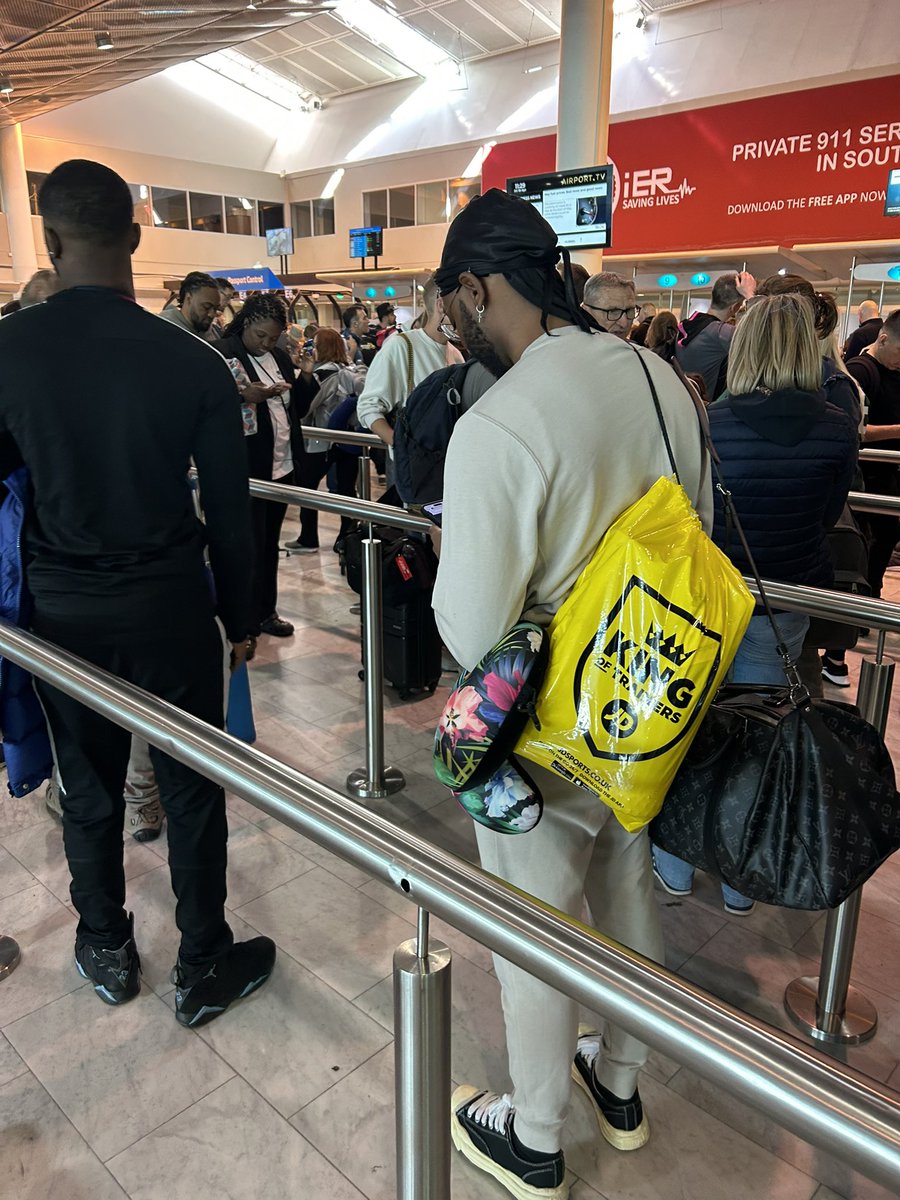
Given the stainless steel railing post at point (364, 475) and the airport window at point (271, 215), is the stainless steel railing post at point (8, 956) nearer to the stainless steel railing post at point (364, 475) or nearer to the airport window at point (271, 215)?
the stainless steel railing post at point (364, 475)

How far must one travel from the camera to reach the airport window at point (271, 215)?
25391 millimetres

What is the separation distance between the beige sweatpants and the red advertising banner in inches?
527

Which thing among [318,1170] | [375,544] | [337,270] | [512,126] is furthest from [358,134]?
[318,1170]

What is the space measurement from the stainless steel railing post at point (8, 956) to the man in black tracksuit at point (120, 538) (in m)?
0.20

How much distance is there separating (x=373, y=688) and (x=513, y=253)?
1.76 m

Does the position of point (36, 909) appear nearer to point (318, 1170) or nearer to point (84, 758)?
point (84, 758)

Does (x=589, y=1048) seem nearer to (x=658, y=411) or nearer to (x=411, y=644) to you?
(x=658, y=411)

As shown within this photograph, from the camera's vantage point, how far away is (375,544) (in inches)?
103

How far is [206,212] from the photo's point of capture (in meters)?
24.4

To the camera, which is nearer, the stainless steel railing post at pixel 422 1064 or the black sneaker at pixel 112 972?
the stainless steel railing post at pixel 422 1064

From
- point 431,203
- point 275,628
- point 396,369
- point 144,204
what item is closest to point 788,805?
point 396,369

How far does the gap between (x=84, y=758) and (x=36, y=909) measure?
0.74 meters

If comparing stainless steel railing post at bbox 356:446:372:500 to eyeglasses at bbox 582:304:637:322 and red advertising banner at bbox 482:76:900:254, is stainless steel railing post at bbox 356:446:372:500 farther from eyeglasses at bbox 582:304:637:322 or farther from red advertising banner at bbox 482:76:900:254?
red advertising banner at bbox 482:76:900:254

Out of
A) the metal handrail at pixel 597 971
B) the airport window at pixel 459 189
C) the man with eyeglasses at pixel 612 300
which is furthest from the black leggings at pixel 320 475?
the airport window at pixel 459 189
